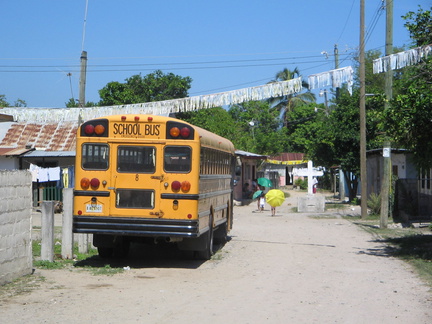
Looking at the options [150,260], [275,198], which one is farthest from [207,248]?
[275,198]

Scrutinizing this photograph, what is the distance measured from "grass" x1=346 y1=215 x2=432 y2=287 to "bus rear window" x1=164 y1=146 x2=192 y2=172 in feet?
16.2

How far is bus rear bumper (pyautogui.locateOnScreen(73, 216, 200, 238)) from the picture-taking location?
12.0 m

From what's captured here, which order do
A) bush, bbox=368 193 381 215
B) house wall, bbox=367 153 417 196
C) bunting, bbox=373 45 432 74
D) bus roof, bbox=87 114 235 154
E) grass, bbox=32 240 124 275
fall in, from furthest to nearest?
bush, bbox=368 193 381 215
house wall, bbox=367 153 417 196
bunting, bbox=373 45 432 74
bus roof, bbox=87 114 235 154
grass, bbox=32 240 124 275

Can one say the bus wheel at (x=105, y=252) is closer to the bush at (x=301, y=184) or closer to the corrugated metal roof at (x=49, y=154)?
the corrugated metal roof at (x=49, y=154)

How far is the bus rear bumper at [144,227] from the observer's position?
39.3 ft

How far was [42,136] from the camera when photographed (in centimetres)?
3375

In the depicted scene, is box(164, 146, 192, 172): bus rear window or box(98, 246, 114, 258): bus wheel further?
box(98, 246, 114, 258): bus wheel

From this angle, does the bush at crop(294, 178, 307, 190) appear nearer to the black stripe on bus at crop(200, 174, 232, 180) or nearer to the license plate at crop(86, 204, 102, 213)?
the black stripe on bus at crop(200, 174, 232, 180)

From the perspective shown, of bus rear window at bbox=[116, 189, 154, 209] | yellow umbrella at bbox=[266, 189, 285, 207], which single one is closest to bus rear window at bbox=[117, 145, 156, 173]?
bus rear window at bbox=[116, 189, 154, 209]

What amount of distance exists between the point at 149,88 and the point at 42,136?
16.6 m

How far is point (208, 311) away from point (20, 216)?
406 centimetres

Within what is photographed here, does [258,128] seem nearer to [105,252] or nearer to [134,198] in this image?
[105,252]

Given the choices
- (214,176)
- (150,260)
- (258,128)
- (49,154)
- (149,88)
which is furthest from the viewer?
(258,128)

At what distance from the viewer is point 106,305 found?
8555 millimetres
